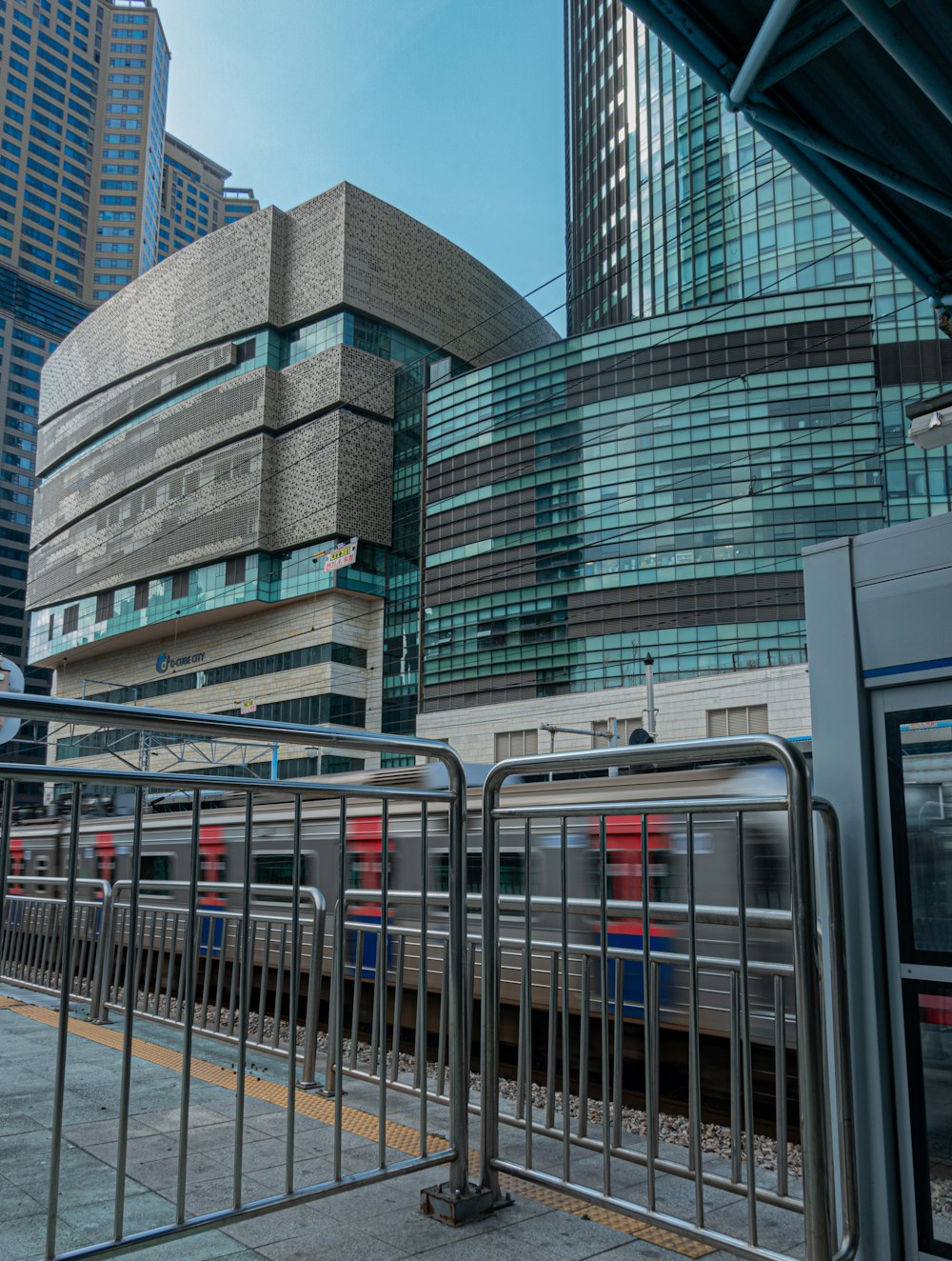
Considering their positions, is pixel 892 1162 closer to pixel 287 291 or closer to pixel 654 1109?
pixel 654 1109

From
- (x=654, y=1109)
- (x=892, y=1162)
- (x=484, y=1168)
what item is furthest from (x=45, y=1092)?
(x=892, y=1162)

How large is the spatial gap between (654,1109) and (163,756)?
2250 inches

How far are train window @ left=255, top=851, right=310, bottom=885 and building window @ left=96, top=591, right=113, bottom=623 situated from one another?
2302 inches

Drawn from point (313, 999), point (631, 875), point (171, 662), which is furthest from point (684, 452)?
point (313, 999)

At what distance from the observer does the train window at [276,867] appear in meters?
10.7

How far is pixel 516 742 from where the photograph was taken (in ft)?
157

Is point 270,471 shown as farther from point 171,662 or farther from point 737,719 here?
point 737,719

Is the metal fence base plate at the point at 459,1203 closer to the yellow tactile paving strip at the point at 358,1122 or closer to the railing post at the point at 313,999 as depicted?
the yellow tactile paving strip at the point at 358,1122

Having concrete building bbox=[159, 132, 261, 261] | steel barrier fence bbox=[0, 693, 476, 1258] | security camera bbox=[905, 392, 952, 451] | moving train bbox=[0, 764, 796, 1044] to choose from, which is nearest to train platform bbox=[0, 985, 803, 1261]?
steel barrier fence bbox=[0, 693, 476, 1258]

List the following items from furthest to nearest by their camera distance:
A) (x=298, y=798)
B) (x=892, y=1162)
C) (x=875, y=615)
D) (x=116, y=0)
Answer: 1. (x=116, y=0)
2. (x=298, y=798)
3. (x=875, y=615)
4. (x=892, y=1162)

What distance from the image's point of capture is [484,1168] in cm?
334

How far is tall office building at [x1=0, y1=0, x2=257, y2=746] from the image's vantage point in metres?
114

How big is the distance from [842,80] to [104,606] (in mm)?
67686

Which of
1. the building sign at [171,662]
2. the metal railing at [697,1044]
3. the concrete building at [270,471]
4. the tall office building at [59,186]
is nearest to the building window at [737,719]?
the concrete building at [270,471]
